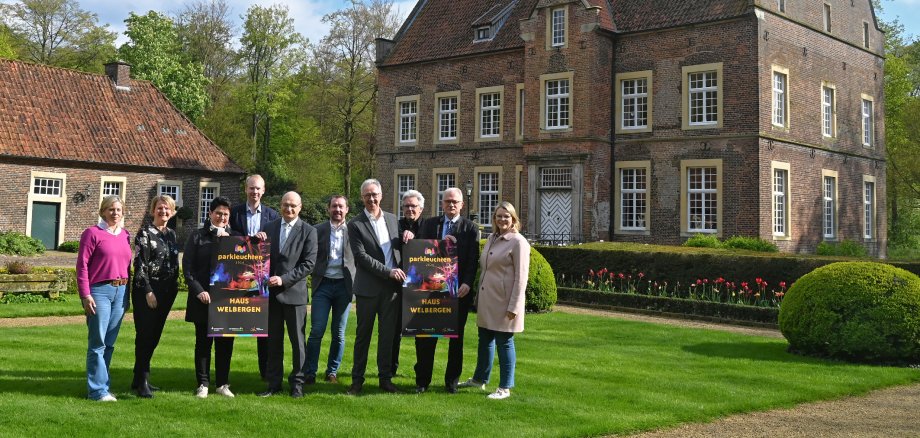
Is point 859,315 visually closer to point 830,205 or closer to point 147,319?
point 147,319

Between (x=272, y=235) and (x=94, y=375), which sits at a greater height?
(x=272, y=235)

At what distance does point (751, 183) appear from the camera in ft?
76.9

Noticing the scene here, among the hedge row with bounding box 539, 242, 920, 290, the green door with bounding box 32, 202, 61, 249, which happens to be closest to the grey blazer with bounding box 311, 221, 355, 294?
the hedge row with bounding box 539, 242, 920, 290

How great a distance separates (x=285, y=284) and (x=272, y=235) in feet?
1.54

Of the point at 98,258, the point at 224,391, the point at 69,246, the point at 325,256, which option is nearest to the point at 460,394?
the point at 325,256

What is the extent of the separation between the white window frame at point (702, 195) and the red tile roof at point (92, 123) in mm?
18515

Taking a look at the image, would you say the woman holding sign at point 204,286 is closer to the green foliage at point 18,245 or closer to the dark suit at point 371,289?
the dark suit at point 371,289

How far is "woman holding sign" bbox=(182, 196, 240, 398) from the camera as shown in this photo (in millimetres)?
7004

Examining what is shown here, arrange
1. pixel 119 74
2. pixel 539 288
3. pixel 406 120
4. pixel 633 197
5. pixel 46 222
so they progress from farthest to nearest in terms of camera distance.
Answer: pixel 119 74 < pixel 406 120 < pixel 46 222 < pixel 633 197 < pixel 539 288

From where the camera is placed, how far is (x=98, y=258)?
689 cm

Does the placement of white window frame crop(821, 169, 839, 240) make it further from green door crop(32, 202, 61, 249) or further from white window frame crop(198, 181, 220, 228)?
green door crop(32, 202, 61, 249)

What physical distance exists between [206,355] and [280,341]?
0.65 metres

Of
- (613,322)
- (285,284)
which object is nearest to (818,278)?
(613,322)

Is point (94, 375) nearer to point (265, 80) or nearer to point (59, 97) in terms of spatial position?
point (59, 97)
